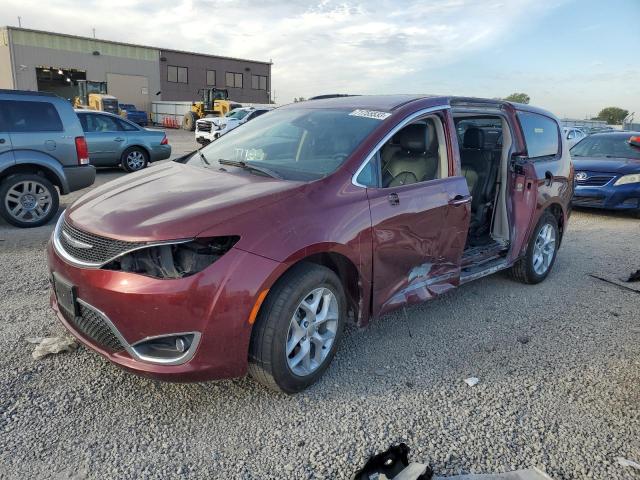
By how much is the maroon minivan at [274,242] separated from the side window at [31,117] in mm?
4162

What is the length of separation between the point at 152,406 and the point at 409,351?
181cm

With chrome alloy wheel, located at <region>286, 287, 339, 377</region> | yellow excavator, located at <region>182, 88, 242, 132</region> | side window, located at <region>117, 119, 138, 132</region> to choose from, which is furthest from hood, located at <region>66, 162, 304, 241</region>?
yellow excavator, located at <region>182, 88, 242, 132</region>

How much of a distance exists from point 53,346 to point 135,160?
404 inches

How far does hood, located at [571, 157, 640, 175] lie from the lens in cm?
884

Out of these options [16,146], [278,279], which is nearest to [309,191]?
[278,279]

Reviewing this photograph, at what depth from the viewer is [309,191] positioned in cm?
295

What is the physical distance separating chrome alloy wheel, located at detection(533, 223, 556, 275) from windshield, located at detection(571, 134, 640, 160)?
563cm

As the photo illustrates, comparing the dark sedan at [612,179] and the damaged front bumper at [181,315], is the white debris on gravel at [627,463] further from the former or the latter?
the dark sedan at [612,179]

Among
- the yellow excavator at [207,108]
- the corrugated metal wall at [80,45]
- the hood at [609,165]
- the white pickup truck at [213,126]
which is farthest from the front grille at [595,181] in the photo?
the corrugated metal wall at [80,45]

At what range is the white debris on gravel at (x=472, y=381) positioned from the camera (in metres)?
3.20

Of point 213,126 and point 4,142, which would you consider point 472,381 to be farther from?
point 213,126

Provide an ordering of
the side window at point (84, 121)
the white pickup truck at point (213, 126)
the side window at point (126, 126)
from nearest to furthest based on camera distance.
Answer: the side window at point (84, 121) → the side window at point (126, 126) → the white pickup truck at point (213, 126)

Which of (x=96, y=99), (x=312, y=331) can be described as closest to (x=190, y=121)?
(x=96, y=99)

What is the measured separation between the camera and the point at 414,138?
148 inches
